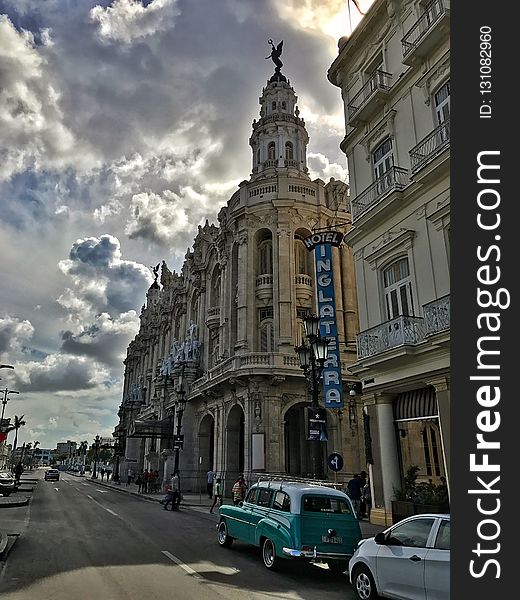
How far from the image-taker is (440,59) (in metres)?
15.3

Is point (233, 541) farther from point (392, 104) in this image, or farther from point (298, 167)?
point (298, 167)

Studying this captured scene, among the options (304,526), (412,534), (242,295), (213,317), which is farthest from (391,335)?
(213,317)

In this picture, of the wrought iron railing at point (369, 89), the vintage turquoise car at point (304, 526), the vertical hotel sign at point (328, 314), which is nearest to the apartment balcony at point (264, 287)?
the vertical hotel sign at point (328, 314)

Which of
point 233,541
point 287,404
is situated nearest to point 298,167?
point 287,404

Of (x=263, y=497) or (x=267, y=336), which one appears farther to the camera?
(x=267, y=336)

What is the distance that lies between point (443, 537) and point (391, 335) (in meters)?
8.45

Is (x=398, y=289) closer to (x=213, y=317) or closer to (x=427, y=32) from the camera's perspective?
(x=427, y=32)

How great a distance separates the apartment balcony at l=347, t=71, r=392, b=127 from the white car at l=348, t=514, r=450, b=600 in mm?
14995

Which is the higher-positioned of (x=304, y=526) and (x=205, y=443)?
(x=205, y=443)

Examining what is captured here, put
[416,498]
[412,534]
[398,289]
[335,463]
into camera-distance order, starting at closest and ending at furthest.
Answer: [412,534] < [416,498] < [335,463] < [398,289]

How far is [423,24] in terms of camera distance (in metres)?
16.3

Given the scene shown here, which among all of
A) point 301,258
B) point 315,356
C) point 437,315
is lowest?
point 315,356

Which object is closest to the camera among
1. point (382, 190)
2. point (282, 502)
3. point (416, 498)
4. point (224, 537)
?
point (282, 502)

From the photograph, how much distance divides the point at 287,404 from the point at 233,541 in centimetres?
1703
